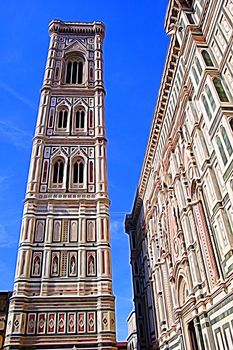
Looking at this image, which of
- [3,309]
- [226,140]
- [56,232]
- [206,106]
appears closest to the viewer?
[226,140]

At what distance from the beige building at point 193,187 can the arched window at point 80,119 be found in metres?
5.70

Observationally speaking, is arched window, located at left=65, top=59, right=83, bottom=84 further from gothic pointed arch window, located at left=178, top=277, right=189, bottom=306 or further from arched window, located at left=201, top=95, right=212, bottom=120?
gothic pointed arch window, located at left=178, top=277, right=189, bottom=306

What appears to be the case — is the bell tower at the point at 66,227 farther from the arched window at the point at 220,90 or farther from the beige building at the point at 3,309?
the arched window at the point at 220,90

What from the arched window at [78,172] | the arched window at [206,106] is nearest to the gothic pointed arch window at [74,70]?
the arched window at [78,172]

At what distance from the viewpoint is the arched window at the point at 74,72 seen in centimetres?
2556

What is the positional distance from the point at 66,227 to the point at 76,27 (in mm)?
18238

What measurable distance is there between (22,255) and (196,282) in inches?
350

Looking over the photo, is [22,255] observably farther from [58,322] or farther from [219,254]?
[219,254]

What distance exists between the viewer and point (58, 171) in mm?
20609

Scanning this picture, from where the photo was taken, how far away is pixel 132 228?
84.0 ft

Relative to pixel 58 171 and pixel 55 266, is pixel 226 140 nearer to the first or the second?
pixel 55 266

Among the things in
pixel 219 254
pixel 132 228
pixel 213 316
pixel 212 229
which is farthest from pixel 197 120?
pixel 132 228

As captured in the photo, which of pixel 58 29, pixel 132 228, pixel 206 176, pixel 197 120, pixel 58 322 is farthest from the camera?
pixel 58 29

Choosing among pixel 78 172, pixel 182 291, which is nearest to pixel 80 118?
pixel 78 172
